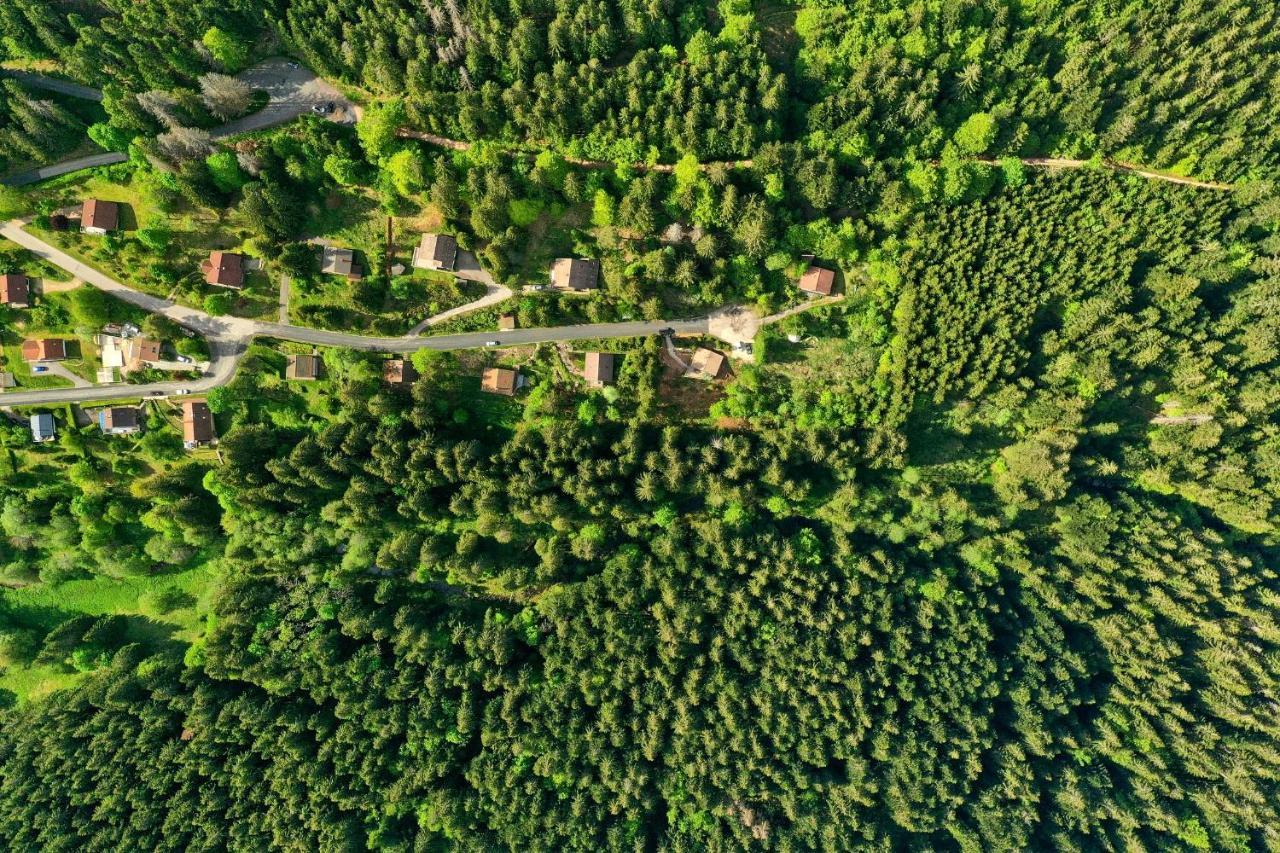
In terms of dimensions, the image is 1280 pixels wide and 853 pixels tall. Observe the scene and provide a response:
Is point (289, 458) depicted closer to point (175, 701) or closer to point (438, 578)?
point (438, 578)

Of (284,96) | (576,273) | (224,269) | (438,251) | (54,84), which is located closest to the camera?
(54,84)

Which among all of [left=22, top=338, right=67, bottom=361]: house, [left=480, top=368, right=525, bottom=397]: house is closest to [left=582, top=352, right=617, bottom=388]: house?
[left=480, top=368, right=525, bottom=397]: house

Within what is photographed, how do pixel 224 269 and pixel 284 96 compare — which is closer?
pixel 224 269

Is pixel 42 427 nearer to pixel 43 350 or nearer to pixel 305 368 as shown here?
pixel 43 350

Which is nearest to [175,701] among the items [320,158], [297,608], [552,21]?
[297,608]

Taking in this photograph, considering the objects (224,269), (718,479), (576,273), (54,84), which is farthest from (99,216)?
(718,479)

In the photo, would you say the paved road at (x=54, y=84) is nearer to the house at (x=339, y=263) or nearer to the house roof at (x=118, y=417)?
the house at (x=339, y=263)

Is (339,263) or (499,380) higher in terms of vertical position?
(339,263)

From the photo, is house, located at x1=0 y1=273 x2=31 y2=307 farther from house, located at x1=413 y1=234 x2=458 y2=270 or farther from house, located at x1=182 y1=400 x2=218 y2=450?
house, located at x1=413 y1=234 x2=458 y2=270
